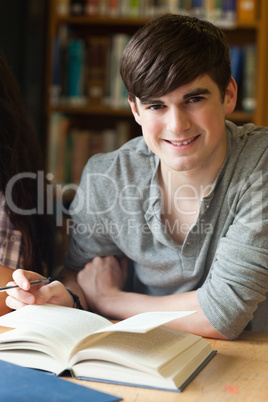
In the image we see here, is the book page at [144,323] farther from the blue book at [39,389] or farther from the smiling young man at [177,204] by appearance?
the smiling young man at [177,204]

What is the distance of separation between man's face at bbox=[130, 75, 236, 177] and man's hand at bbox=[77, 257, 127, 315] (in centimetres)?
31

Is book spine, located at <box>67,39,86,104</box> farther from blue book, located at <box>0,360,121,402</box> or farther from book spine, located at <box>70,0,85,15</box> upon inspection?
blue book, located at <box>0,360,121,402</box>

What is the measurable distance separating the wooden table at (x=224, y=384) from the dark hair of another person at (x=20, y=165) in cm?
61

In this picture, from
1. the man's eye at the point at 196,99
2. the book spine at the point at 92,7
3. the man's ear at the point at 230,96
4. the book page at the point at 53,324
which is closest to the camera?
the book page at the point at 53,324

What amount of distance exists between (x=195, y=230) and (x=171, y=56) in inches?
15.7

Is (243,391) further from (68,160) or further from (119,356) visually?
(68,160)

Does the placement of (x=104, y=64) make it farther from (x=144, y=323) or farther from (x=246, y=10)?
(x=144, y=323)

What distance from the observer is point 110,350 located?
2.89 feet

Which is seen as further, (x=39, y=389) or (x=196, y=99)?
(x=196, y=99)

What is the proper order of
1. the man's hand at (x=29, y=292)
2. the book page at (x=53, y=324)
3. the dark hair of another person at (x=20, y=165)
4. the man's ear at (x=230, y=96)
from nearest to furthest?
the book page at (x=53, y=324) < the man's hand at (x=29, y=292) < the man's ear at (x=230, y=96) < the dark hair of another person at (x=20, y=165)

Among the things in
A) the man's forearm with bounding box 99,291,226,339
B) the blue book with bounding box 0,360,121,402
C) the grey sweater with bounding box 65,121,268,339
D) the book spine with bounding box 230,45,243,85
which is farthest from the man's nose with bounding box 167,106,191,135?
the book spine with bounding box 230,45,243,85

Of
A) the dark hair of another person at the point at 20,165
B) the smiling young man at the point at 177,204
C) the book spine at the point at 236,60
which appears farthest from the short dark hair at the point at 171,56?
the book spine at the point at 236,60

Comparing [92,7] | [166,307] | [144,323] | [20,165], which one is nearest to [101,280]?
[166,307]

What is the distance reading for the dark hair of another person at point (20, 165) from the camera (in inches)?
56.3
